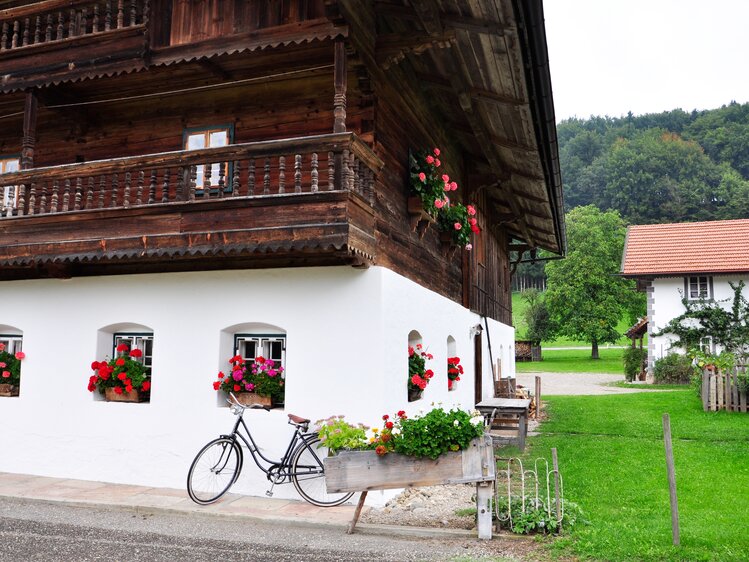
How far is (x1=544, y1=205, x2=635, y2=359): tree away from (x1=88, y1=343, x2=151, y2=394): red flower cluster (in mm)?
39376

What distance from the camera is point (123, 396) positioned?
26.6 ft

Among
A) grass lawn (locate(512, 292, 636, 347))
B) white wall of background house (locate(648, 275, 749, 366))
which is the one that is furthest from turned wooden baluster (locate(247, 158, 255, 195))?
grass lawn (locate(512, 292, 636, 347))

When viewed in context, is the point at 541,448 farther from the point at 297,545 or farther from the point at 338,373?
the point at 297,545

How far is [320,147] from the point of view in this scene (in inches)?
266

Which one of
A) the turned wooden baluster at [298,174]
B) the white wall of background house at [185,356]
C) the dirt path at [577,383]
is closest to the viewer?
the turned wooden baluster at [298,174]

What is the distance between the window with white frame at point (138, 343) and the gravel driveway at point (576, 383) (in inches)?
623

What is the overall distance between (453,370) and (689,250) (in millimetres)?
21325

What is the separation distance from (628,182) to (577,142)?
1878 centimetres

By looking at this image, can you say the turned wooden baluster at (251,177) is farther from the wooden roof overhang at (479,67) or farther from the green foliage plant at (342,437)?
the green foliage plant at (342,437)

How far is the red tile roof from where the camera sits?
26438 mm

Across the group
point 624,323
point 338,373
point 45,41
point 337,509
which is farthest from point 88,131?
point 624,323

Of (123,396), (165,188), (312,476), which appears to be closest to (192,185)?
(165,188)

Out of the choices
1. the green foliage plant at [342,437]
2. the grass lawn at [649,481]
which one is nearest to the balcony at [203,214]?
the green foliage plant at [342,437]

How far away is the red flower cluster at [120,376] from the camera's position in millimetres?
8000
